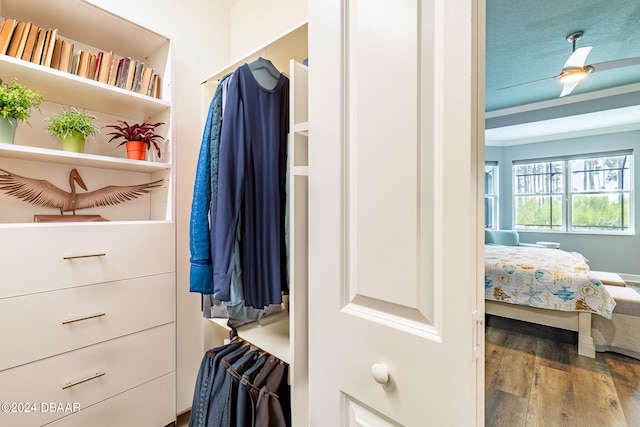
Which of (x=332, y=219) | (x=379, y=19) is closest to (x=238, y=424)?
(x=332, y=219)

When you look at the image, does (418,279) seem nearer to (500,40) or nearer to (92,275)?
(92,275)

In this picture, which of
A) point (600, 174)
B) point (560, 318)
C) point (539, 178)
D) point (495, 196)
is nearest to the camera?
point (560, 318)

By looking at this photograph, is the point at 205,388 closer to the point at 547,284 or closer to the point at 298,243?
the point at 298,243

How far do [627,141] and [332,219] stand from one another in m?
6.67

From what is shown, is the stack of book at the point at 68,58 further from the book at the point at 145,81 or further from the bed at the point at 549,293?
the bed at the point at 549,293

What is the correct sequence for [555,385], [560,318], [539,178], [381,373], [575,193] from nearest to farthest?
[381,373] < [555,385] < [560,318] < [575,193] < [539,178]

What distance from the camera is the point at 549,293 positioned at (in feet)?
9.07

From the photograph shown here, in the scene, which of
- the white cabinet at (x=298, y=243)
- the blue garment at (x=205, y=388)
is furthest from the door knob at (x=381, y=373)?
the blue garment at (x=205, y=388)

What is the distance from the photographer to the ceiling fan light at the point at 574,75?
2540 millimetres

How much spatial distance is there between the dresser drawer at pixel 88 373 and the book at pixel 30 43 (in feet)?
4.12

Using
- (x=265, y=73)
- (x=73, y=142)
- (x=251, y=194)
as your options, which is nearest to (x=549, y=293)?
(x=251, y=194)

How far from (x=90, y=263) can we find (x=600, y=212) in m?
7.14

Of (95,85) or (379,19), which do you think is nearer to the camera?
(379,19)

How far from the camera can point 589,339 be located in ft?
8.56
